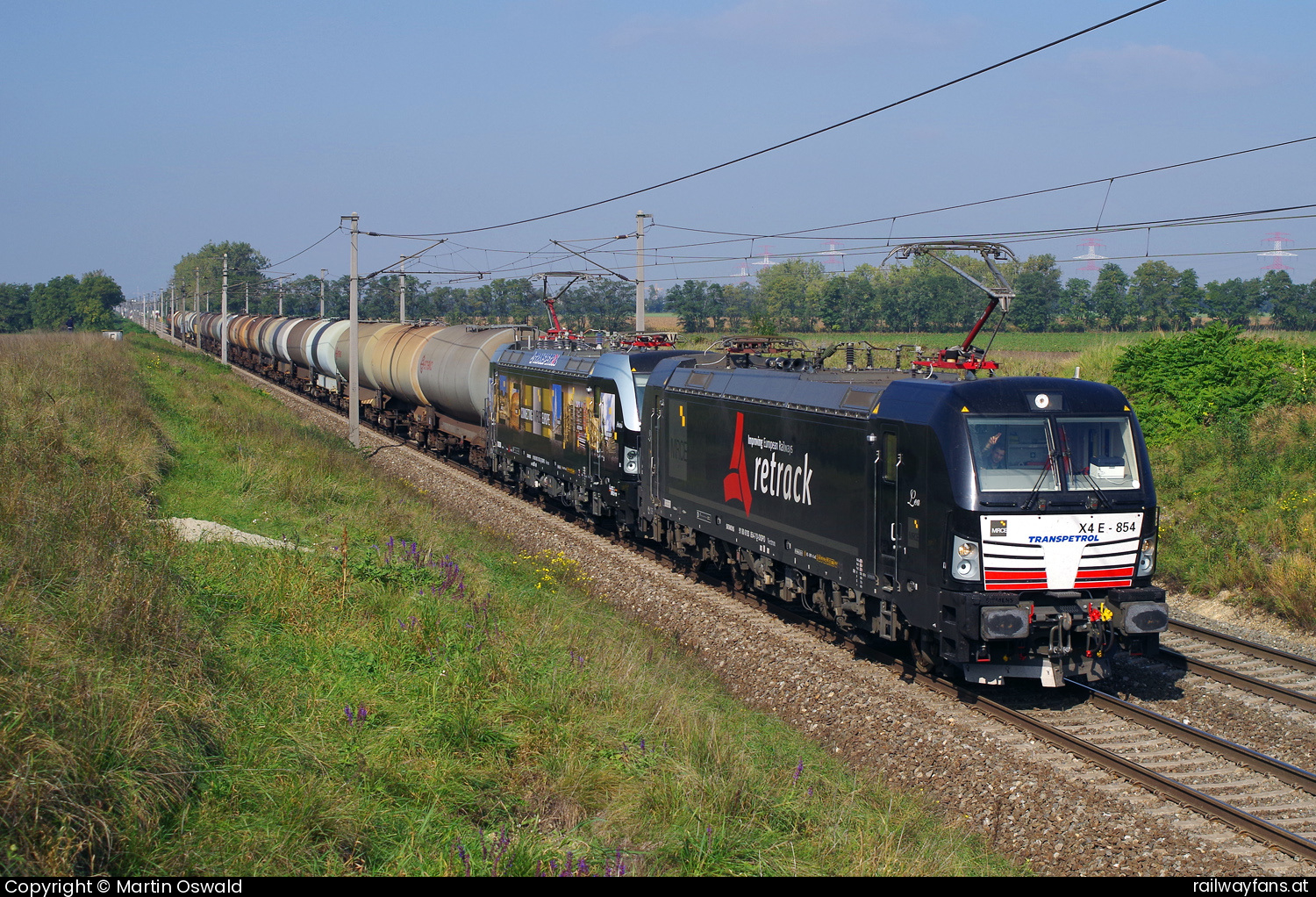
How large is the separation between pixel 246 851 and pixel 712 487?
1127 cm

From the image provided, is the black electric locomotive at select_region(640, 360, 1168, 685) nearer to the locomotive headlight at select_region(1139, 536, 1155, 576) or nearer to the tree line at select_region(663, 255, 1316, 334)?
the locomotive headlight at select_region(1139, 536, 1155, 576)

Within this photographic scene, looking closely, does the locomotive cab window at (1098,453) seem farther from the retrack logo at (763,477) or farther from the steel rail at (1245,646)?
the steel rail at (1245,646)

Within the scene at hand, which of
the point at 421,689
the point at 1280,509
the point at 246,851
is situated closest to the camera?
the point at 246,851

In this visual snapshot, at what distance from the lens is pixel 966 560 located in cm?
1007

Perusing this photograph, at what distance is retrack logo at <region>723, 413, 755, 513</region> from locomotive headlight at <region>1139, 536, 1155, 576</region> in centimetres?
568

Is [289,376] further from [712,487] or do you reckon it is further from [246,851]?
[246,851]

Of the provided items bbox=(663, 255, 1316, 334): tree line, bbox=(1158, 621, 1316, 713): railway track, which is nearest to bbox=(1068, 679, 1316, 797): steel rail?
bbox=(1158, 621, 1316, 713): railway track

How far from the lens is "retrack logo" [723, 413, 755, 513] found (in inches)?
590

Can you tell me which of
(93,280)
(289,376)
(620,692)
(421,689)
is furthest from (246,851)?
(93,280)

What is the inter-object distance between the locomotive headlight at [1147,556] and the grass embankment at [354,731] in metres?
3.98

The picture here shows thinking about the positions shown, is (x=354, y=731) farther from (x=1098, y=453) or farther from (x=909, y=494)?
(x=1098, y=453)

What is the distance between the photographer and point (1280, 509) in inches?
665

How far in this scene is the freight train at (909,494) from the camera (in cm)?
1011

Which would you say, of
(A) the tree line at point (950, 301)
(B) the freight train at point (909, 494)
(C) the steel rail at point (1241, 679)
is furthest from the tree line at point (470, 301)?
(C) the steel rail at point (1241, 679)
